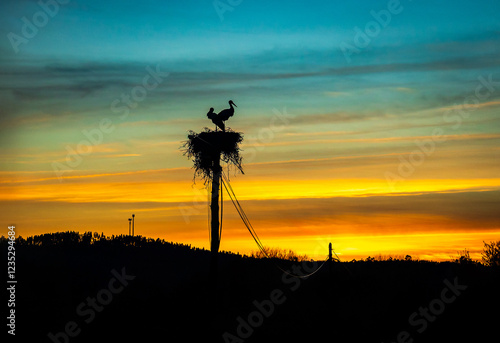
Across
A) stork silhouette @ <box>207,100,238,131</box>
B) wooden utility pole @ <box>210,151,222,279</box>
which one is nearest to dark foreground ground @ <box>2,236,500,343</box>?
wooden utility pole @ <box>210,151,222,279</box>

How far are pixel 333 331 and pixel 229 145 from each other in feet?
27.5

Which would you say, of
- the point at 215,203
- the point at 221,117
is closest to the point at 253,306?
the point at 215,203

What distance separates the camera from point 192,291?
86.6ft

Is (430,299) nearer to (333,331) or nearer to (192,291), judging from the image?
(333,331)

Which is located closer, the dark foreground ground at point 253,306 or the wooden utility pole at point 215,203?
the wooden utility pole at point 215,203

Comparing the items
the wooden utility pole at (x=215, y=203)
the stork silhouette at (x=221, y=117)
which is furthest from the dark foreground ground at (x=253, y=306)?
the stork silhouette at (x=221, y=117)

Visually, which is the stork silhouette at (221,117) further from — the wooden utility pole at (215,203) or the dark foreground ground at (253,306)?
the dark foreground ground at (253,306)

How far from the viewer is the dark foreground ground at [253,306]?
21594 millimetres

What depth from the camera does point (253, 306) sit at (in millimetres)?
25344

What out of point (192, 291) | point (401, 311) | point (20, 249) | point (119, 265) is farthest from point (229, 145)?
point (20, 249)

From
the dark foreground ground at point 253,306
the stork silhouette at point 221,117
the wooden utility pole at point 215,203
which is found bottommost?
the dark foreground ground at point 253,306

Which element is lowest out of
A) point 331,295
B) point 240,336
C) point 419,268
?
point 240,336

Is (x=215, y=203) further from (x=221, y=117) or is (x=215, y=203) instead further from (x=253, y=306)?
(x=253, y=306)

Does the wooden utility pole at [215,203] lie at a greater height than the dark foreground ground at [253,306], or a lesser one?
greater
